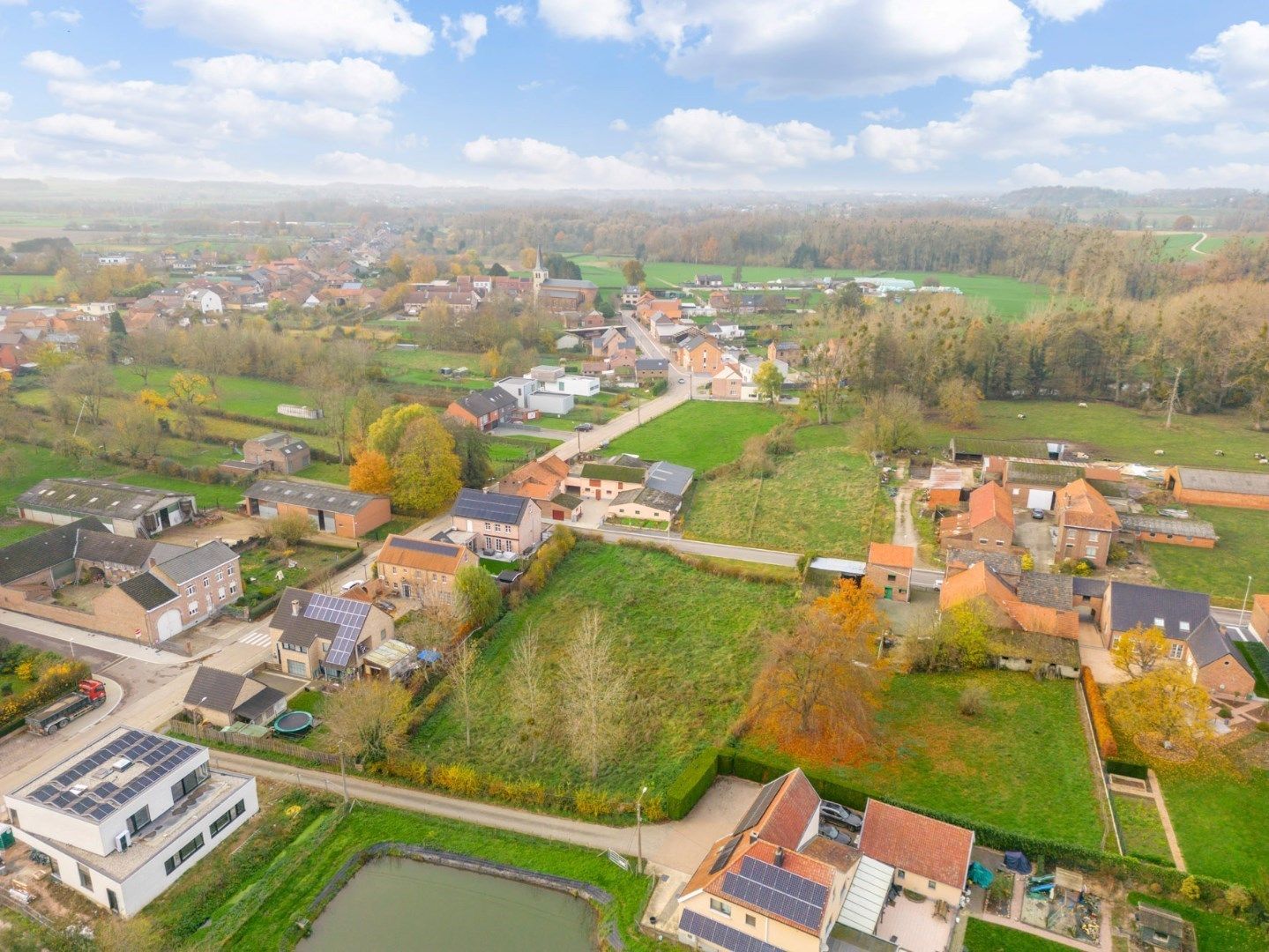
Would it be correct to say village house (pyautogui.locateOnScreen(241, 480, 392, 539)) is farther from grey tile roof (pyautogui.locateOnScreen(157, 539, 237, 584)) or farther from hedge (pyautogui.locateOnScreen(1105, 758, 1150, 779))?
hedge (pyautogui.locateOnScreen(1105, 758, 1150, 779))

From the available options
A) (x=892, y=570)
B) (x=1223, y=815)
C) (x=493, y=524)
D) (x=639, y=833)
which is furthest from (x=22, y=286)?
(x=1223, y=815)

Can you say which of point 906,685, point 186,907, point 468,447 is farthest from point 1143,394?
point 186,907

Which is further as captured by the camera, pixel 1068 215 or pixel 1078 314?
pixel 1068 215

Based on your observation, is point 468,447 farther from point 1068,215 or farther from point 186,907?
point 1068,215

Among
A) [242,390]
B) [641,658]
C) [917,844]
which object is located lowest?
[641,658]

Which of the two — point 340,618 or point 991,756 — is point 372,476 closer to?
point 340,618

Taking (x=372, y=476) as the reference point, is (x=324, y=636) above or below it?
below
